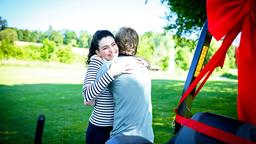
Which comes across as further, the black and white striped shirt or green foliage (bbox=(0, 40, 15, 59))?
green foliage (bbox=(0, 40, 15, 59))

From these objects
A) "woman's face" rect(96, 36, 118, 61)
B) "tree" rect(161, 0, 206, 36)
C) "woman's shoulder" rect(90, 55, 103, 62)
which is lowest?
"woman's shoulder" rect(90, 55, 103, 62)

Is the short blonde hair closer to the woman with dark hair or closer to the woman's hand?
the woman with dark hair

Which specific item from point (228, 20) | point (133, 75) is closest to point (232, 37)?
point (228, 20)

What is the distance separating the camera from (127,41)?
8.41 feet

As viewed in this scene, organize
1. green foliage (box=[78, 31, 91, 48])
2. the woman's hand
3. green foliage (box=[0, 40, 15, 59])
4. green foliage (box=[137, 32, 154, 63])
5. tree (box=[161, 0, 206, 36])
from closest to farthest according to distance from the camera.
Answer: the woman's hand, tree (box=[161, 0, 206, 36]), green foliage (box=[0, 40, 15, 59]), green foliage (box=[137, 32, 154, 63]), green foliage (box=[78, 31, 91, 48])

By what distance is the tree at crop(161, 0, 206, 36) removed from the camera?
7783 millimetres

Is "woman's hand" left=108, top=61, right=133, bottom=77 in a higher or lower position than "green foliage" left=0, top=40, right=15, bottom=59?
higher

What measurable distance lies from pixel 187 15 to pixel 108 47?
6.73m

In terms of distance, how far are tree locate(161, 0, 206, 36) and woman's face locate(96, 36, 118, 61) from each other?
3898mm

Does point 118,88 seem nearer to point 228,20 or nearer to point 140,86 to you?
point 140,86

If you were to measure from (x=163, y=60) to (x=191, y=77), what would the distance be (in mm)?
55881

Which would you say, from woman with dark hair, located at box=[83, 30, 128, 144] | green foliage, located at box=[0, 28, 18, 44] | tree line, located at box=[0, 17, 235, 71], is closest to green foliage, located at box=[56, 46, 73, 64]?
tree line, located at box=[0, 17, 235, 71]

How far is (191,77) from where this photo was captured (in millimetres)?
1713

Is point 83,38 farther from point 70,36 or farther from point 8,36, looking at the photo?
point 8,36
